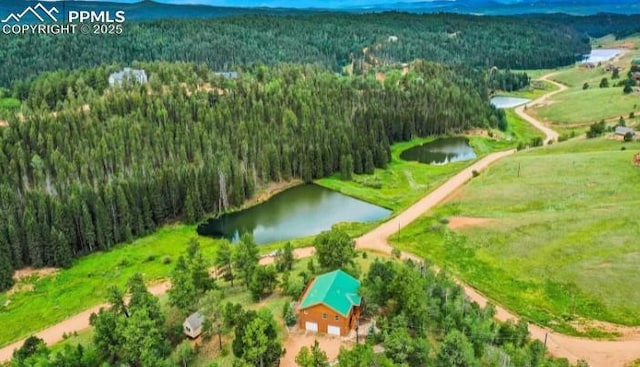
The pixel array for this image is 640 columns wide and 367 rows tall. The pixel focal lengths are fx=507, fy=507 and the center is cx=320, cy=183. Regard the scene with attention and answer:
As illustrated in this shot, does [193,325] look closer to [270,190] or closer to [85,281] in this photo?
[85,281]

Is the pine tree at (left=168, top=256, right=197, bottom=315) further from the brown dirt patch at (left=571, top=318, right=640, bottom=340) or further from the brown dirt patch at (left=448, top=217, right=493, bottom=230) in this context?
the brown dirt patch at (left=448, top=217, right=493, bottom=230)

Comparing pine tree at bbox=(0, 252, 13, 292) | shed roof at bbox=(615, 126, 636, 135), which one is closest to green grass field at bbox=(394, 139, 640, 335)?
shed roof at bbox=(615, 126, 636, 135)

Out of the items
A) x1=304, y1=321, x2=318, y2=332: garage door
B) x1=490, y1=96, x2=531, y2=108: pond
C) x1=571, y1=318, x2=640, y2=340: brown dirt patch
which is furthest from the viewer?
x1=490, y1=96, x2=531, y2=108: pond

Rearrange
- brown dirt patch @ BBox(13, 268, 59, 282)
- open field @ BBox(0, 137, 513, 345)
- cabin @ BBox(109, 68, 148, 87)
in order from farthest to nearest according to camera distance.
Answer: cabin @ BBox(109, 68, 148, 87)
brown dirt patch @ BBox(13, 268, 59, 282)
open field @ BBox(0, 137, 513, 345)

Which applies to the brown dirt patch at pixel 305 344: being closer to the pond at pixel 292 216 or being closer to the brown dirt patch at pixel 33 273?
the pond at pixel 292 216

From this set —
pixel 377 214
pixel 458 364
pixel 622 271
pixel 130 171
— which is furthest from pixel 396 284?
pixel 130 171

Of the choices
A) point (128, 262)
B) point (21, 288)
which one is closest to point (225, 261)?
point (128, 262)

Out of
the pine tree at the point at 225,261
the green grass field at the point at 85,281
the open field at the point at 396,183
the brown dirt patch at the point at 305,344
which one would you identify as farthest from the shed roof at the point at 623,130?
the brown dirt patch at the point at 305,344

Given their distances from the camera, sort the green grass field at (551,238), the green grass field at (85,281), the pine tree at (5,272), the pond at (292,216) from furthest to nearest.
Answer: the pond at (292,216), the pine tree at (5,272), the green grass field at (85,281), the green grass field at (551,238)
